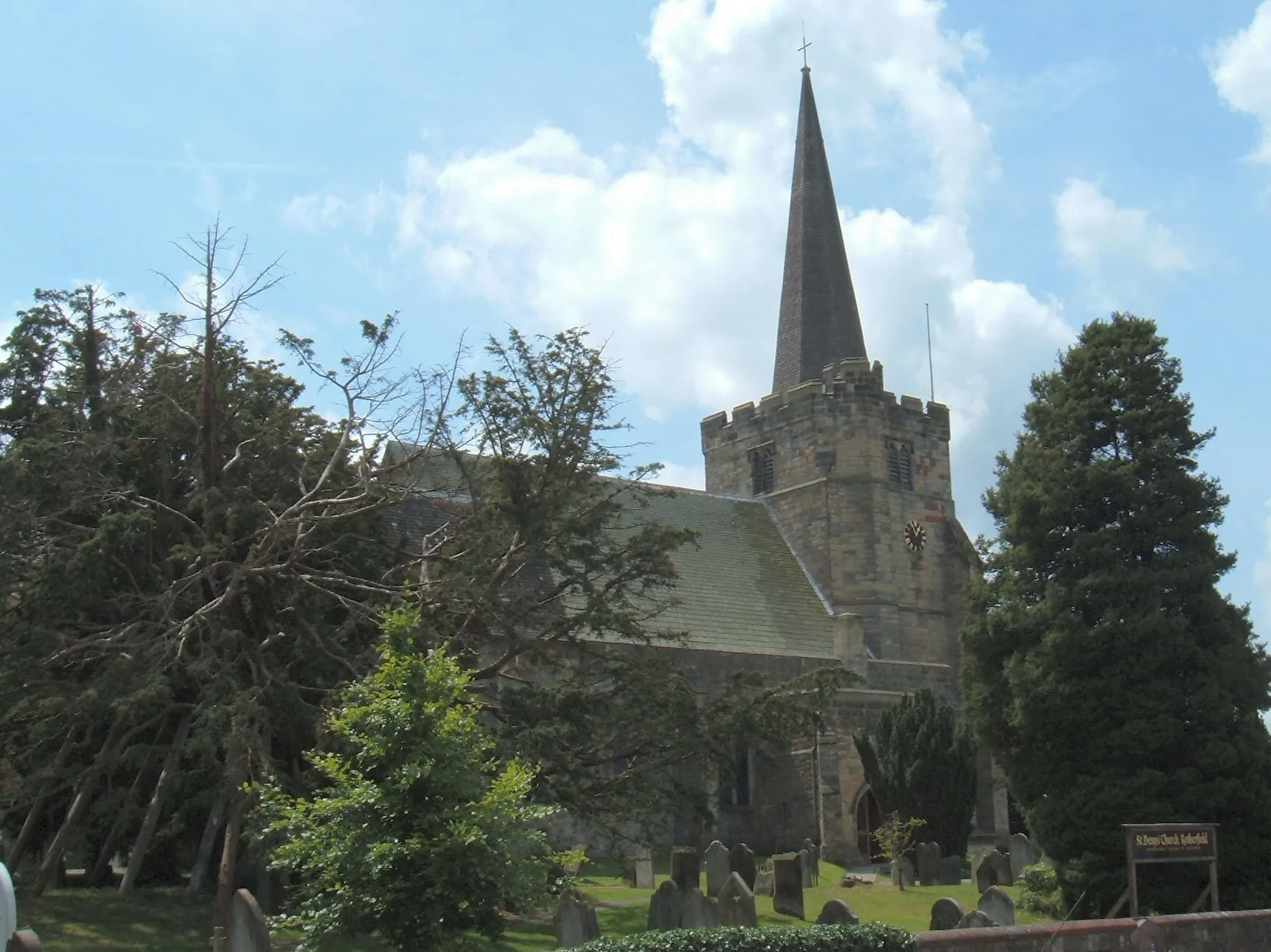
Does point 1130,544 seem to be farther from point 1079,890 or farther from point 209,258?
point 209,258

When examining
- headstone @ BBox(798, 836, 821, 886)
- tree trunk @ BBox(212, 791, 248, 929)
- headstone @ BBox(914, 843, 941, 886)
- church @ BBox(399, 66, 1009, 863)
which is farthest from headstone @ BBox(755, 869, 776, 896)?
tree trunk @ BBox(212, 791, 248, 929)

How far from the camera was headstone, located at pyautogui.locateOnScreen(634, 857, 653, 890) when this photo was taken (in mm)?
22359

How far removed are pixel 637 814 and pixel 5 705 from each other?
7.89 m

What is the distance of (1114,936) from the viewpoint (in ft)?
41.0

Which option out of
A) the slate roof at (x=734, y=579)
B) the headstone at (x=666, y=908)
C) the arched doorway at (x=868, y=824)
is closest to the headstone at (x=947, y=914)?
the headstone at (x=666, y=908)

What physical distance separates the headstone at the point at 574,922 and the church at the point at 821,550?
15.8 m

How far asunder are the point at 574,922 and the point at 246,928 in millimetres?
3819

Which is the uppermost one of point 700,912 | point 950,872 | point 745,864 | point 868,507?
point 868,507

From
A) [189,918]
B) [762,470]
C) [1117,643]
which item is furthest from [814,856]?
[762,470]

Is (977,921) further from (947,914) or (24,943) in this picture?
(24,943)

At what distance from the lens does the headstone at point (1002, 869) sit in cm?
2275

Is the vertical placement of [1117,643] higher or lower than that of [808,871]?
higher

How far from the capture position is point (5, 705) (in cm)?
1598

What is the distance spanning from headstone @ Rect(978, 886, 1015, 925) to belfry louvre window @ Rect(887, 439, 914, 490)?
22.5 m
